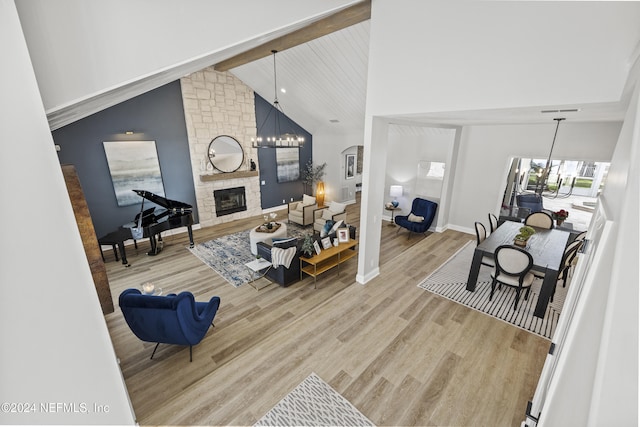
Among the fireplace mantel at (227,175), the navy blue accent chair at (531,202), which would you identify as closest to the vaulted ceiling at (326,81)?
the fireplace mantel at (227,175)

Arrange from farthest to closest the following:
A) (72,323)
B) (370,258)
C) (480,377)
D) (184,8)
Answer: (370,258) → (480,377) → (184,8) → (72,323)

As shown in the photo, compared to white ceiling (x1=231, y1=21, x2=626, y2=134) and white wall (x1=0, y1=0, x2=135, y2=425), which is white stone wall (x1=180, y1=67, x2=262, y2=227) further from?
white wall (x1=0, y1=0, x2=135, y2=425)

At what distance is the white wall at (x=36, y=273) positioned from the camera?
1257 millimetres

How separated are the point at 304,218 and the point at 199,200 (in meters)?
3.20

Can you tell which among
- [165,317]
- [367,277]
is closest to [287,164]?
[367,277]

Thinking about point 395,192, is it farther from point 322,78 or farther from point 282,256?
point 282,256

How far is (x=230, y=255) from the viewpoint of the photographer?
621 centimetres

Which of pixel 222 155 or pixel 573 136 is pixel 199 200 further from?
pixel 573 136

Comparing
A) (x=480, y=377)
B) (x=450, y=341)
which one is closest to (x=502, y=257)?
(x=450, y=341)

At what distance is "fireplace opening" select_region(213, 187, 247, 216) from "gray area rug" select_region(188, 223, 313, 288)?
124cm

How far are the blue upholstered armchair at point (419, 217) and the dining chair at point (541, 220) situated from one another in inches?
79.6

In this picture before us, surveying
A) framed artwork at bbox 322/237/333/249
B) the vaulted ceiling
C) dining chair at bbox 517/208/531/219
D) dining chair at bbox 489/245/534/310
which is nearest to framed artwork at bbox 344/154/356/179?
the vaulted ceiling

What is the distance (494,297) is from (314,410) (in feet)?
11.6

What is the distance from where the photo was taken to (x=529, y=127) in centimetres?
580
